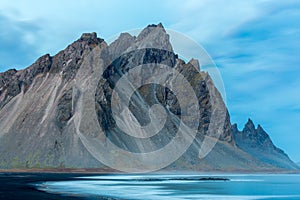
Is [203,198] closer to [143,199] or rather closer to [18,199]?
[143,199]

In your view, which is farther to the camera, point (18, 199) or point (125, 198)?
point (125, 198)

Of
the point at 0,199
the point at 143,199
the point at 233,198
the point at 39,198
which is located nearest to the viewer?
the point at 0,199

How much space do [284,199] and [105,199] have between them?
1122 inches

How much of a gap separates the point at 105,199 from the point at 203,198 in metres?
15.4

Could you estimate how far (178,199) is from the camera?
67.1 m

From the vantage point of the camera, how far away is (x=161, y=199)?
6669cm

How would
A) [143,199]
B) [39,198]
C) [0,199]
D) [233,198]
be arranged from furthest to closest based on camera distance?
1. [233,198]
2. [143,199]
3. [39,198]
4. [0,199]

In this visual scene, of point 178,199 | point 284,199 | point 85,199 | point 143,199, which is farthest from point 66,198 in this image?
point 284,199

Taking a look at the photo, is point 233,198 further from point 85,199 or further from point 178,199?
point 85,199

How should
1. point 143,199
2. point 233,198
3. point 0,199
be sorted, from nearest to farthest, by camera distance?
point 0,199, point 143,199, point 233,198

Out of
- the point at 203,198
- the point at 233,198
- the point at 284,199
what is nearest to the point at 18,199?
the point at 203,198

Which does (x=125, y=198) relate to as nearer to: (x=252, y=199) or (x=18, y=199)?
(x=18, y=199)

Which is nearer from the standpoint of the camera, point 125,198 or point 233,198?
point 125,198

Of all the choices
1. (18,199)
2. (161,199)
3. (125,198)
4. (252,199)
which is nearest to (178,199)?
(161,199)
